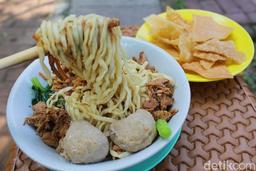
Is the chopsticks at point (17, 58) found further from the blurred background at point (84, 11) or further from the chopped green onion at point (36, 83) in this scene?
the blurred background at point (84, 11)

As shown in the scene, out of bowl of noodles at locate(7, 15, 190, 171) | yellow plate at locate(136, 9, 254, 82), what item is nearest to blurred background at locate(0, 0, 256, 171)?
yellow plate at locate(136, 9, 254, 82)

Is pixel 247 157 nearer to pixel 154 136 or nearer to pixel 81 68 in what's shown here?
pixel 154 136

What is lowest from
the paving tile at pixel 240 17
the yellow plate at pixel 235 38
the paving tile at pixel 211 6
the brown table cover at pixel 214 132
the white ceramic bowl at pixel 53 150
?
the paving tile at pixel 240 17

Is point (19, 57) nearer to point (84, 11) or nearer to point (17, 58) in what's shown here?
point (17, 58)

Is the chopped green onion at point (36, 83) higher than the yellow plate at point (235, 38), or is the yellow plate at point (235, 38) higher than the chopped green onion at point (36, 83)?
the chopped green onion at point (36, 83)

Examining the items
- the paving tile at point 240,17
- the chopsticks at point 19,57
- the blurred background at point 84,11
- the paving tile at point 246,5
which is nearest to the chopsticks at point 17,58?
the chopsticks at point 19,57

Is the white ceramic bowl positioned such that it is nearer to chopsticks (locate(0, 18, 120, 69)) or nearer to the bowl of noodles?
the bowl of noodles

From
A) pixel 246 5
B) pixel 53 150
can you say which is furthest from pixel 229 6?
pixel 53 150
